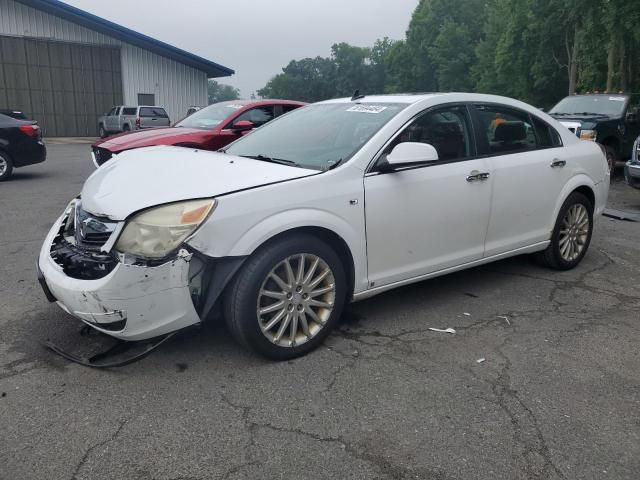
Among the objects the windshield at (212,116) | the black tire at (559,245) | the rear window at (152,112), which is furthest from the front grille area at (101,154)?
the rear window at (152,112)

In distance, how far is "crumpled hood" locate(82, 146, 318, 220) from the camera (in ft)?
10.1

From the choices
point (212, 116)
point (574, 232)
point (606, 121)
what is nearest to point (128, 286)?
point (574, 232)

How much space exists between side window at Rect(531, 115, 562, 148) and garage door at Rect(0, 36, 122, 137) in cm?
→ 2896

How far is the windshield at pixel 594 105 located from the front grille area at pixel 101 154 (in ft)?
30.9

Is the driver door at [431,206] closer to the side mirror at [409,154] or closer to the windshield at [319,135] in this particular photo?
the side mirror at [409,154]

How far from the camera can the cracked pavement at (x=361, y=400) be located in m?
2.44

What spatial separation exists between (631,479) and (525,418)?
534 millimetres

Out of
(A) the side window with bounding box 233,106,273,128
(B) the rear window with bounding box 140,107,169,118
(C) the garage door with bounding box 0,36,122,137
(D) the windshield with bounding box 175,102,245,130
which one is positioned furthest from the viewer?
(C) the garage door with bounding box 0,36,122,137

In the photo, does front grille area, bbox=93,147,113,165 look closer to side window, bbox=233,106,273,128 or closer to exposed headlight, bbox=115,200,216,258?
side window, bbox=233,106,273,128

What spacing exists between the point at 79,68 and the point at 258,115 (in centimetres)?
2337

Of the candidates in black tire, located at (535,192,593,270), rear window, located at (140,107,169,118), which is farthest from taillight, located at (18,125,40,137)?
rear window, located at (140,107,169,118)

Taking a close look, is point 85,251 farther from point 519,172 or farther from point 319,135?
point 519,172

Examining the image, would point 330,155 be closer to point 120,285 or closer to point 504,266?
point 120,285

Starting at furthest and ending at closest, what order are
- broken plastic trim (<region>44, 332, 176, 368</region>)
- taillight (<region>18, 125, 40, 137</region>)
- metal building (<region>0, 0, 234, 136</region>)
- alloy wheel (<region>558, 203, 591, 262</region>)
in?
metal building (<region>0, 0, 234, 136</region>)
taillight (<region>18, 125, 40, 137</region>)
alloy wheel (<region>558, 203, 591, 262</region>)
broken plastic trim (<region>44, 332, 176, 368</region>)
